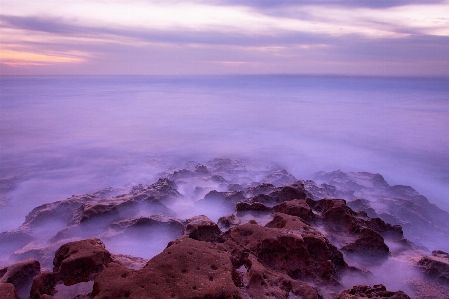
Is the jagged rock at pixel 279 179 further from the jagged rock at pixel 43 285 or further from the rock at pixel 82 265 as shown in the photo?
the jagged rock at pixel 43 285

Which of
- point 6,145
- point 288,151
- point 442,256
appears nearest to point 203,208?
point 442,256

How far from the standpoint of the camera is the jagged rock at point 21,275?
16.5 feet

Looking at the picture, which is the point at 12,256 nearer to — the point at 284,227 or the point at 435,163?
the point at 284,227

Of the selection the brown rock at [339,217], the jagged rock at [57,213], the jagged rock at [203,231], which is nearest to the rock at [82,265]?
the jagged rock at [203,231]

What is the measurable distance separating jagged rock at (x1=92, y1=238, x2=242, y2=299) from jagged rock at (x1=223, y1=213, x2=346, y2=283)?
2.43ft

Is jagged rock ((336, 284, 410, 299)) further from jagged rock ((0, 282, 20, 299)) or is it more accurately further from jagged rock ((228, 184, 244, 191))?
jagged rock ((228, 184, 244, 191))

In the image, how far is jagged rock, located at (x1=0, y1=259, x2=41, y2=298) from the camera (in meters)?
5.04

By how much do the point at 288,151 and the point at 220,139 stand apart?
5.45 metres

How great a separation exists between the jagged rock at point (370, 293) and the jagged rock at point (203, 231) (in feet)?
8.08

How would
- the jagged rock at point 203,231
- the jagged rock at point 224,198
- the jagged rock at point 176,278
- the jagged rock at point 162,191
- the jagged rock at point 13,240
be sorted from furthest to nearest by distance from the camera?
the jagged rock at point 162,191 < the jagged rock at point 224,198 < the jagged rock at point 13,240 < the jagged rock at point 203,231 < the jagged rock at point 176,278

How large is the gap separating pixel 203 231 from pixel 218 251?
1.15 m

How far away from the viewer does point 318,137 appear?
25.8m

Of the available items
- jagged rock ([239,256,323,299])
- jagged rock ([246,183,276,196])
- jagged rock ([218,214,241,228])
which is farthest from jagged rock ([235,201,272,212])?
jagged rock ([239,256,323,299])

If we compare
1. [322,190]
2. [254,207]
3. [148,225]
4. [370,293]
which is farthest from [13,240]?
[322,190]
